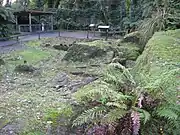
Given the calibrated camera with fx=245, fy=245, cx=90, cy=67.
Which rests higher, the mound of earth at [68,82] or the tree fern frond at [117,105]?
the tree fern frond at [117,105]

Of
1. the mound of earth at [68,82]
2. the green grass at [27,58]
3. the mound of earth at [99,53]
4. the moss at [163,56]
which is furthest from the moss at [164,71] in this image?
the green grass at [27,58]

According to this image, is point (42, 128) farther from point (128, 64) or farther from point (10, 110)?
point (128, 64)

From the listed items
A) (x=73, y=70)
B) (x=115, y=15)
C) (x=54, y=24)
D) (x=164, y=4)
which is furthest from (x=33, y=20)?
(x=73, y=70)

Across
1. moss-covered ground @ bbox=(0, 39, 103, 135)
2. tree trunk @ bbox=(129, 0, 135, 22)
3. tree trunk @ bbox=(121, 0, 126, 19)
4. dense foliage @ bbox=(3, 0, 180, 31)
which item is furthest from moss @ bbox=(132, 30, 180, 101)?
tree trunk @ bbox=(121, 0, 126, 19)

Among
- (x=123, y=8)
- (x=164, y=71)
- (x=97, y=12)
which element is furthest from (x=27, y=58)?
(x=97, y=12)

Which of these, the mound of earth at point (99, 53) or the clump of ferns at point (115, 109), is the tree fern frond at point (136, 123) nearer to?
the clump of ferns at point (115, 109)

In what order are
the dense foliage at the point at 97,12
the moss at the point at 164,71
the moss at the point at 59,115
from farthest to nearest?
the dense foliage at the point at 97,12
the moss at the point at 59,115
the moss at the point at 164,71

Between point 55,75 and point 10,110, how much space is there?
3389 millimetres

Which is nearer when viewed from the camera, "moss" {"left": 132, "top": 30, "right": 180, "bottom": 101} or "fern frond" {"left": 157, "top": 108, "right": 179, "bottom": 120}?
"fern frond" {"left": 157, "top": 108, "right": 179, "bottom": 120}

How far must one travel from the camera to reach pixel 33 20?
84.8ft

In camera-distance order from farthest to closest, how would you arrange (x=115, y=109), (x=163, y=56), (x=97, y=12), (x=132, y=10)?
(x=97, y=12) < (x=132, y=10) < (x=163, y=56) < (x=115, y=109)

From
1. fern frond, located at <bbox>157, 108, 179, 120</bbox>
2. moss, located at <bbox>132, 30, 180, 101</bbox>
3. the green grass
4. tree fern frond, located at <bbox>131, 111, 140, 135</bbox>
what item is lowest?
the green grass

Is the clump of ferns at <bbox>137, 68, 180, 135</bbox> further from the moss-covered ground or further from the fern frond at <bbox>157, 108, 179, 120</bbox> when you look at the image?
the moss-covered ground

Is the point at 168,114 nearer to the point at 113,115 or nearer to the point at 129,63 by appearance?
the point at 113,115
